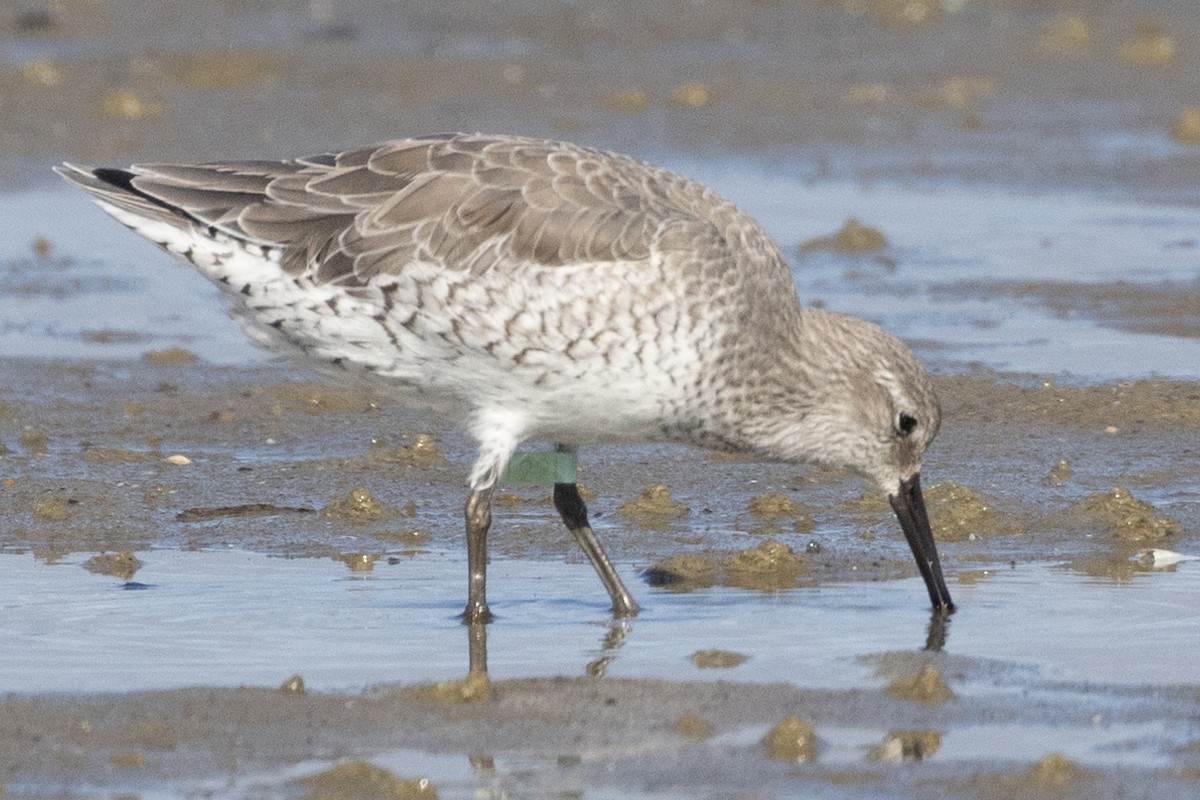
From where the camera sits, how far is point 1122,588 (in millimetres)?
8359

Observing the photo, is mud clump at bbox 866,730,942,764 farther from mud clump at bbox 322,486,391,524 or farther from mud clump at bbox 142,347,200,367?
mud clump at bbox 142,347,200,367

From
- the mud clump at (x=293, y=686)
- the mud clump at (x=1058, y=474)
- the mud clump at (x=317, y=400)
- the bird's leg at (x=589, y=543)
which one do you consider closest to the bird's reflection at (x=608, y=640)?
the bird's leg at (x=589, y=543)

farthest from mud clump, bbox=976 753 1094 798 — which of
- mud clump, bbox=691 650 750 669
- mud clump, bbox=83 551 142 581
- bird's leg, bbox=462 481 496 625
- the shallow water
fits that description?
mud clump, bbox=83 551 142 581

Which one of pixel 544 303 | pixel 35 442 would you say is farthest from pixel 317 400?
pixel 544 303

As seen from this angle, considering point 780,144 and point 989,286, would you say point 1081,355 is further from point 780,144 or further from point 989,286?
point 780,144

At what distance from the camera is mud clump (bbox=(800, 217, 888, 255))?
14.4 meters

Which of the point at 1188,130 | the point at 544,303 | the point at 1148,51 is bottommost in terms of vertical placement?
the point at 544,303

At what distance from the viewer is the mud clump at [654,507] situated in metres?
9.59

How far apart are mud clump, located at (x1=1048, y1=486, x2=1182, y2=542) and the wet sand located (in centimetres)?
2

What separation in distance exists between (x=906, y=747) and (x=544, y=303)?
7.36 feet

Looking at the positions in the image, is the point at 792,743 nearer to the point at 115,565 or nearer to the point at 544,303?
the point at 544,303

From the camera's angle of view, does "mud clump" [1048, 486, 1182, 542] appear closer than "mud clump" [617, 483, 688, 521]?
Yes

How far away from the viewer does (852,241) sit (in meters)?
14.4

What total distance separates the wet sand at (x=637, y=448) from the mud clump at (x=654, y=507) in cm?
3
